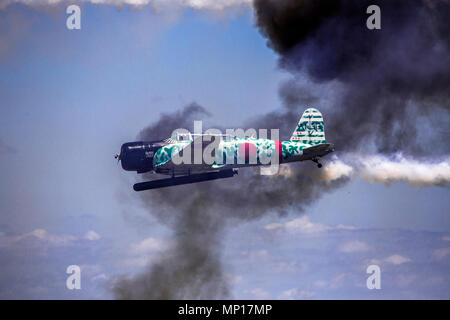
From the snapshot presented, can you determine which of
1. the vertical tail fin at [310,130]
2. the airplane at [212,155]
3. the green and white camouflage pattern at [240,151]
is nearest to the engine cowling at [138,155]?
the airplane at [212,155]

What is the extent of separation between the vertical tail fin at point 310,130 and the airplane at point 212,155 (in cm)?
7

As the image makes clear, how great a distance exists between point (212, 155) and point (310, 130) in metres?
7.03

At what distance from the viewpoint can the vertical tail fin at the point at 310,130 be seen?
4609cm

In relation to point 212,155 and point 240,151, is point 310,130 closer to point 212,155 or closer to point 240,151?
point 240,151

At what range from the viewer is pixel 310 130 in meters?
46.3

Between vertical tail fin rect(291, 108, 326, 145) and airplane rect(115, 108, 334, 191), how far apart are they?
7 centimetres

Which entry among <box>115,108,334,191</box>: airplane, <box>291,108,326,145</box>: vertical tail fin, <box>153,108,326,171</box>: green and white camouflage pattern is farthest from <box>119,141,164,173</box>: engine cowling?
<box>291,108,326,145</box>: vertical tail fin

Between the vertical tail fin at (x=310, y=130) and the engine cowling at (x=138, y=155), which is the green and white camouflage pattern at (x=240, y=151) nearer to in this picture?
the vertical tail fin at (x=310, y=130)

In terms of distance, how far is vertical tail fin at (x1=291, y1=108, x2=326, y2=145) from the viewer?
46.1 metres
